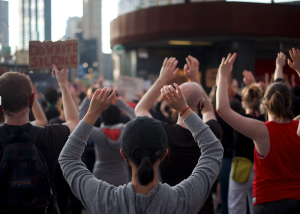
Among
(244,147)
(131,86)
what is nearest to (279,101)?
(244,147)

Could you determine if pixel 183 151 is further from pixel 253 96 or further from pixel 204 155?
pixel 253 96

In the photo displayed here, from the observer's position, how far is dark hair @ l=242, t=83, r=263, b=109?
362cm

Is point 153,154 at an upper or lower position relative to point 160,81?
lower

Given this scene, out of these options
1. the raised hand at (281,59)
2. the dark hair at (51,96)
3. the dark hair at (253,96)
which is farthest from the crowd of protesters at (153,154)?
the dark hair at (51,96)

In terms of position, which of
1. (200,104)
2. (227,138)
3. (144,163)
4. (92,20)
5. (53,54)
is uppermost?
(92,20)

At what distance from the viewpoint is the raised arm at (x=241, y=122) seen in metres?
2.34

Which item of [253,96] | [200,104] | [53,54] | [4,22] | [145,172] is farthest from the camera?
[253,96]

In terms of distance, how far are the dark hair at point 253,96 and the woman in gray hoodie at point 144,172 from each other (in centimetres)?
236

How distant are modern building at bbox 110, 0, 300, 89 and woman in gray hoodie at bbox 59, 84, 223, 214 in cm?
1172

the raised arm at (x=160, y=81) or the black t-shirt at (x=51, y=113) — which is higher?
the raised arm at (x=160, y=81)

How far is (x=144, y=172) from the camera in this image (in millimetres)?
1274

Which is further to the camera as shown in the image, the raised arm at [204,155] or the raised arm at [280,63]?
the raised arm at [280,63]

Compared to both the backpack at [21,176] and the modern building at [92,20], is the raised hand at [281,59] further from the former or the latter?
the modern building at [92,20]

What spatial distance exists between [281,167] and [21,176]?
6.24 ft
